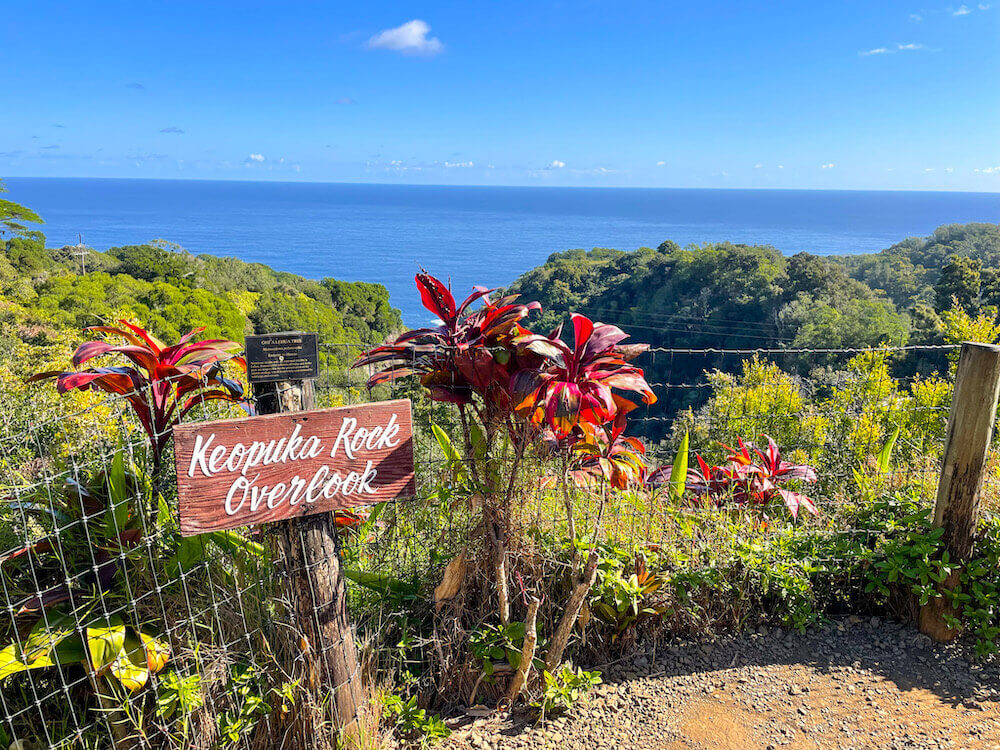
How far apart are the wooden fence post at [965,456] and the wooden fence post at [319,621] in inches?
86.1

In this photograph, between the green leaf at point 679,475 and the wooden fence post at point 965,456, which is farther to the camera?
the green leaf at point 679,475

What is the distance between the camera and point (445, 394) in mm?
2055

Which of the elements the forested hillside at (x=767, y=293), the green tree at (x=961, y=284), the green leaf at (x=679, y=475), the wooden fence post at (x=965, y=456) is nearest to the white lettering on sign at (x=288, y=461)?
the green leaf at (x=679, y=475)

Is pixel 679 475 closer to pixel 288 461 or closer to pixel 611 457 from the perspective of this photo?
pixel 611 457

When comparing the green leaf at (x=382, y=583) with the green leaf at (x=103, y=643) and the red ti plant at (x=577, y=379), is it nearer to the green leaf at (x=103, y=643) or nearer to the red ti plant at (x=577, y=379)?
the green leaf at (x=103, y=643)

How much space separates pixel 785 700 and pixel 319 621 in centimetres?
159

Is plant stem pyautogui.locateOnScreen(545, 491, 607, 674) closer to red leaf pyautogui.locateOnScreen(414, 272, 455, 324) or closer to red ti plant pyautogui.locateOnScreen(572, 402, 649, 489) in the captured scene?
red ti plant pyautogui.locateOnScreen(572, 402, 649, 489)

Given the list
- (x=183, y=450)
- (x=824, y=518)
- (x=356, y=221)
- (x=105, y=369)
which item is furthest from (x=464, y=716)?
(x=356, y=221)

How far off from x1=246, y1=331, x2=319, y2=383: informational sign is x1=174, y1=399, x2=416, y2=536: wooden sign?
0.11 m

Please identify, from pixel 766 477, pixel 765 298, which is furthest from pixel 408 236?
pixel 766 477

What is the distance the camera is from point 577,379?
197 centimetres

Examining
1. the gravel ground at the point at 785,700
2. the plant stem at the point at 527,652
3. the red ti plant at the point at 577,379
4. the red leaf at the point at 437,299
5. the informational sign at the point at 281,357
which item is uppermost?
the red leaf at the point at 437,299

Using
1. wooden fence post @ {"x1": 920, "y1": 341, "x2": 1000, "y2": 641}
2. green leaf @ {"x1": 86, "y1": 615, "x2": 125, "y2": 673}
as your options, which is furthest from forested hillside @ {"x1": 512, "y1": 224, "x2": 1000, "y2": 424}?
green leaf @ {"x1": 86, "y1": 615, "x2": 125, "y2": 673}

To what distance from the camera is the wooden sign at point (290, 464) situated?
167cm
